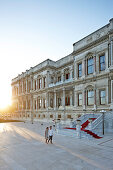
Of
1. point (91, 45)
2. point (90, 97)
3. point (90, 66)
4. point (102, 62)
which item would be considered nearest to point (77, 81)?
point (90, 66)

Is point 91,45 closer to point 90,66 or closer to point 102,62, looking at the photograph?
point 90,66

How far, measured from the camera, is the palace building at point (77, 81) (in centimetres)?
2042

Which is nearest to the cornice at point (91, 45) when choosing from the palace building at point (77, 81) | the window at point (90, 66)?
the palace building at point (77, 81)

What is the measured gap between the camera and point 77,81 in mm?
24969

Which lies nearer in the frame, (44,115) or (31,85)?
(44,115)

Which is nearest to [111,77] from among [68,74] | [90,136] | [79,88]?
[79,88]

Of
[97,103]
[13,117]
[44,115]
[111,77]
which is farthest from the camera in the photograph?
[13,117]

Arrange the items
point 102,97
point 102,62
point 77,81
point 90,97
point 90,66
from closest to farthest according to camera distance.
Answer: point 102,97
point 102,62
point 90,97
point 90,66
point 77,81

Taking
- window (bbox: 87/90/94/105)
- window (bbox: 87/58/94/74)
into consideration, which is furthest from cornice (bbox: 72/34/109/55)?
window (bbox: 87/90/94/105)

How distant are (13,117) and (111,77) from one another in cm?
4082

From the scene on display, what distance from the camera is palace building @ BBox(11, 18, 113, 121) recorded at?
20.4m

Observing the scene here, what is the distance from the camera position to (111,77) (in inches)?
759

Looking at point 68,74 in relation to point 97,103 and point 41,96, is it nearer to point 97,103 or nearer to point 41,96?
point 41,96

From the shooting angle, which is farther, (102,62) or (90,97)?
(90,97)
